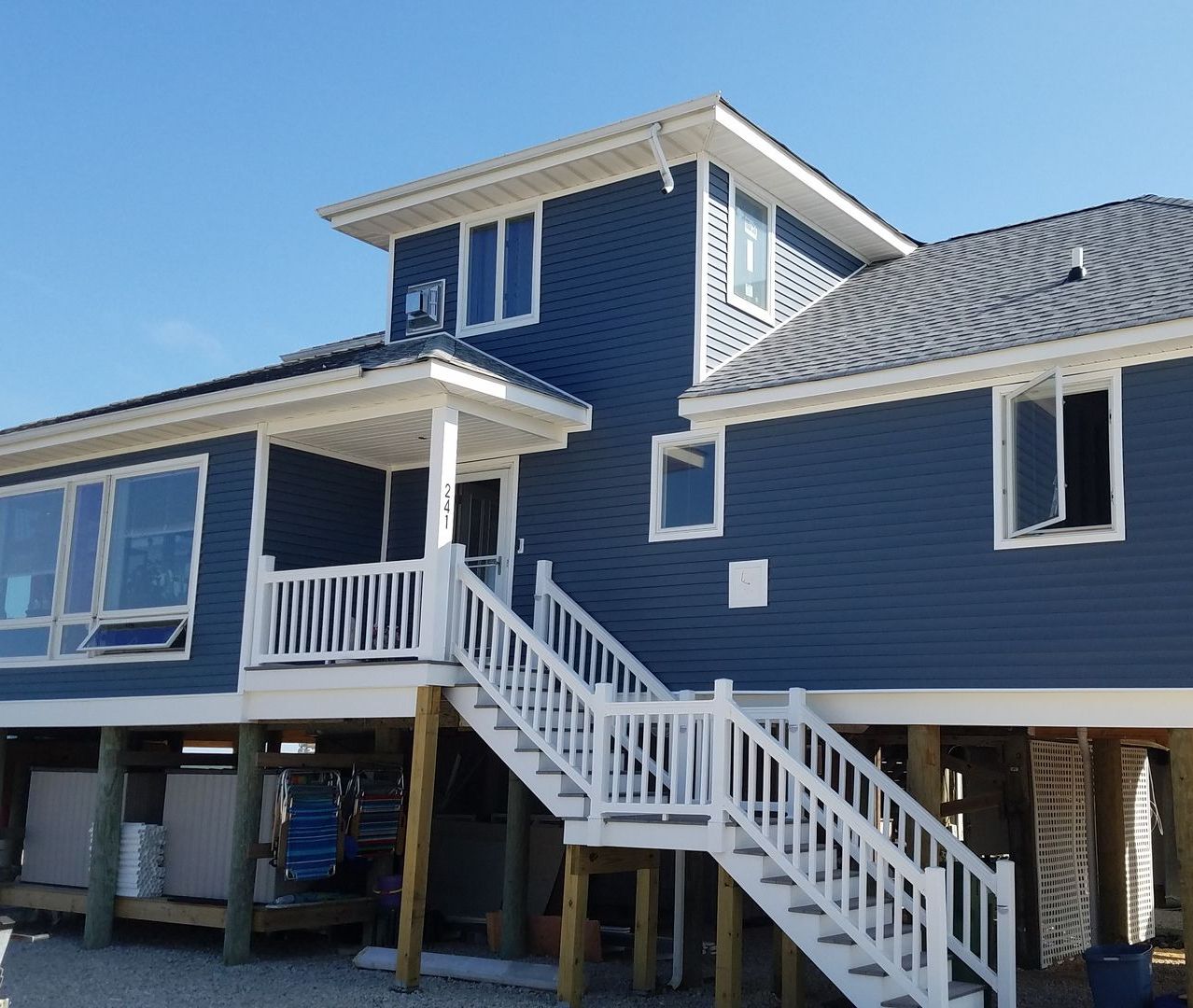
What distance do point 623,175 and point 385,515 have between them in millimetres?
4428

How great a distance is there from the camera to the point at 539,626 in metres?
13.0

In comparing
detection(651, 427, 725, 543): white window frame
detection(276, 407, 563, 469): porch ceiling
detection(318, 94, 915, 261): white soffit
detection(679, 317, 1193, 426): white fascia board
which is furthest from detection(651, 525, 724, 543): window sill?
detection(318, 94, 915, 261): white soffit

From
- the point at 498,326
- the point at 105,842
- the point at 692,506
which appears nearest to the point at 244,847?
the point at 105,842

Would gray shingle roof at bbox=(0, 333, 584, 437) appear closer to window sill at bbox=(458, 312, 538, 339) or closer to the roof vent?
window sill at bbox=(458, 312, 538, 339)

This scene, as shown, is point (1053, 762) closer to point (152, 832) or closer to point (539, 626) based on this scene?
point (539, 626)

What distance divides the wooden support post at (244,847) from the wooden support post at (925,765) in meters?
6.12

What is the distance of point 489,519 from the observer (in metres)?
14.5

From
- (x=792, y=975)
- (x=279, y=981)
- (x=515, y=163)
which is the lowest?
(x=279, y=981)

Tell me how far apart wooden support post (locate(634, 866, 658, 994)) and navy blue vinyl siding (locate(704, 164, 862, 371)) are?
4701 mm

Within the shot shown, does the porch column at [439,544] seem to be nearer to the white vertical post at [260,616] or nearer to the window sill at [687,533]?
the white vertical post at [260,616]

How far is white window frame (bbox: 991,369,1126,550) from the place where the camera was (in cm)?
1016

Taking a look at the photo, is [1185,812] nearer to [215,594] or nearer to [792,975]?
[792,975]

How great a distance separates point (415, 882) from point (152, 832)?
167 inches

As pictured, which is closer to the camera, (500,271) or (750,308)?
(750,308)
